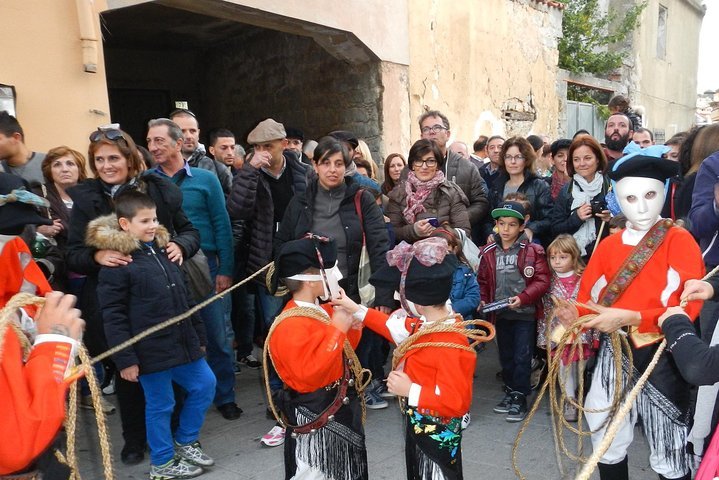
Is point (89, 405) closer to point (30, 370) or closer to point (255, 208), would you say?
point (255, 208)

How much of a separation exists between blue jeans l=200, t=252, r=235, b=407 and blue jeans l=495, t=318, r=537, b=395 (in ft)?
6.51

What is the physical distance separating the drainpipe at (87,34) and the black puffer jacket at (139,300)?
2.32 metres

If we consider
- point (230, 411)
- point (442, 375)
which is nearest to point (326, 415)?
point (442, 375)

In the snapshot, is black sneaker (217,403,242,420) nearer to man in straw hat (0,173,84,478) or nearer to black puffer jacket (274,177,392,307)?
black puffer jacket (274,177,392,307)

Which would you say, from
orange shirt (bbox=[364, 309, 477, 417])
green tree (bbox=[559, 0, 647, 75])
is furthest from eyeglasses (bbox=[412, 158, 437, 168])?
green tree (bbox=[559, 0, 647, 75])

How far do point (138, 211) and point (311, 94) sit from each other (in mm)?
5469

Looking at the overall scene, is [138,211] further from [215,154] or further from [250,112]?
[250,112]

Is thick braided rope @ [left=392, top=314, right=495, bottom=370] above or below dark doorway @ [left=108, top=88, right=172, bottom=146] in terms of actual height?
below

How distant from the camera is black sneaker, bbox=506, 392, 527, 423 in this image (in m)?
4.00

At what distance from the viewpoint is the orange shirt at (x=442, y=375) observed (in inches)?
87.6

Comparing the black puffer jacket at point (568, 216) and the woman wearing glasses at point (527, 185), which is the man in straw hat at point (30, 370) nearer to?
the woman wearing glasses at point (527, 185)

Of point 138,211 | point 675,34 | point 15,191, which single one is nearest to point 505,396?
point 138,211

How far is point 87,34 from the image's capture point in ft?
15.8

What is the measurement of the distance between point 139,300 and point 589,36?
13809 mm
